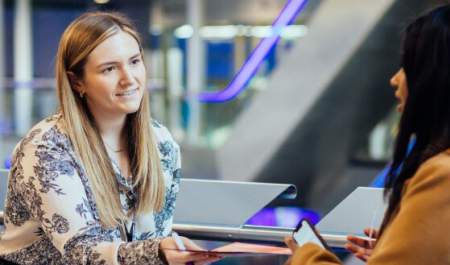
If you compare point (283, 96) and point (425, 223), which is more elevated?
point (425, 223)

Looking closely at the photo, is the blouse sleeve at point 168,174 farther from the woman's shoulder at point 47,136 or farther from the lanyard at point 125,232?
the woman's shoulder at point 47,136

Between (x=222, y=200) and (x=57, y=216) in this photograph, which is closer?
(x=57, y=216)

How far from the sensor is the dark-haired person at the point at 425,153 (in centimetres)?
128

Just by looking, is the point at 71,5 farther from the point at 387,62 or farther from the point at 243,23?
the point at 387,62

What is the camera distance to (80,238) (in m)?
1.76

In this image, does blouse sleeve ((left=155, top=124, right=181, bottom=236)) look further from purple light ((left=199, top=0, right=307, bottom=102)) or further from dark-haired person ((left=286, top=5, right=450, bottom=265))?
purple light ((left=199, top=0, right=307, bottom=102))

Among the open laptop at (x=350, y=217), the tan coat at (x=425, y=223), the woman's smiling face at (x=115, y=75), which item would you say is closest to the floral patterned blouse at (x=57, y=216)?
the woman's smiling face at (x=115, y=75)

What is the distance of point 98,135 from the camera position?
1.96m

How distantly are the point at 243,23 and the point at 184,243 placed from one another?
9.29 meters

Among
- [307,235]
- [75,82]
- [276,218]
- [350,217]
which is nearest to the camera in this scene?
[307,235]

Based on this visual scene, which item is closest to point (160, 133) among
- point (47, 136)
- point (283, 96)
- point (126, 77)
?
point (126, 77)

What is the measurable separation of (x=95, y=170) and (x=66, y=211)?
0.49ft

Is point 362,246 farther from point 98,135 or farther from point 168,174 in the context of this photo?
point 98,135

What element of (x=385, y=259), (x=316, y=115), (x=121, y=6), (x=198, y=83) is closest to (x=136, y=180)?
(x=385, y=259)
